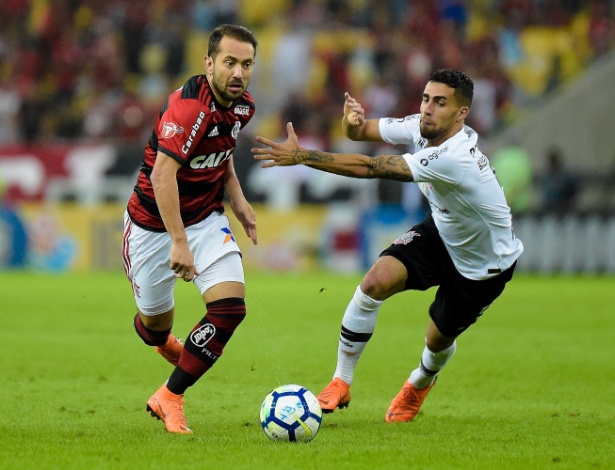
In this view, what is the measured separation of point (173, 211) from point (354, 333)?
1.69 m

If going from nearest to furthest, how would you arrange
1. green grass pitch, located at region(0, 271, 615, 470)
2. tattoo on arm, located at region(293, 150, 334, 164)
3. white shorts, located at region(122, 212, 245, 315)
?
green grass pitch, located at region(0, 271, 615, 470) → tattoo on arm, located at region(293, 150, 334, 164) → white shorts, located at region(122, 212, 245, 315)

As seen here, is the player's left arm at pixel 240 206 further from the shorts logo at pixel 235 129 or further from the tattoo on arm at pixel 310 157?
the tattoo on arm at pixel 310 157

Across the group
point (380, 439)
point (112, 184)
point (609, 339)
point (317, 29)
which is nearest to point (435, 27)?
point (317, 29)

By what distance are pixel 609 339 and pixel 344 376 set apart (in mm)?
5272

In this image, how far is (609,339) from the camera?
11742mm

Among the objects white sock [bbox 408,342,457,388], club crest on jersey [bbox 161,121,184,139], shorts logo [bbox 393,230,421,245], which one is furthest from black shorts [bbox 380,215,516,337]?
club crest on jersey [bbox 161,121,184,139]

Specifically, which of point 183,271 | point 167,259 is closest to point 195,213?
point 167,259

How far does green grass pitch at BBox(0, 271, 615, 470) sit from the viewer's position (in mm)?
5875

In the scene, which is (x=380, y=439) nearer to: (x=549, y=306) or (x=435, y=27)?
(x=549, y=306)

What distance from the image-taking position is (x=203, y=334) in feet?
21.6

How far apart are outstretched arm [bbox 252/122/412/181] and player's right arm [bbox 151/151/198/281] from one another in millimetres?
520

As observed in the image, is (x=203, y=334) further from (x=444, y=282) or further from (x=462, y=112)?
(x=462, y=112)

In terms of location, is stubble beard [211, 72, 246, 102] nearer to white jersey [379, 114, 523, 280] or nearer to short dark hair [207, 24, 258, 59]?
short dark hair [207, 24, 258, 59]

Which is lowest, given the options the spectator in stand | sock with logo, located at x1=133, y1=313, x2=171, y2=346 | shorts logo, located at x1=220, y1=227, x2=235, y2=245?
the spectator in stand
